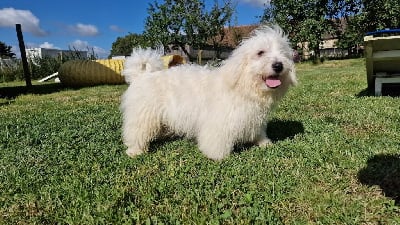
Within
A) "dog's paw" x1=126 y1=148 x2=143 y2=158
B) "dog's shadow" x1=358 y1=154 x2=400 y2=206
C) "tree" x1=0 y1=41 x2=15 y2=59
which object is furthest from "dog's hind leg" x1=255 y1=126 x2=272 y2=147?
"tree" x1=0 y1=41 x2=15 y2=59

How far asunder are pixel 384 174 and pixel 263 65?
1.48m

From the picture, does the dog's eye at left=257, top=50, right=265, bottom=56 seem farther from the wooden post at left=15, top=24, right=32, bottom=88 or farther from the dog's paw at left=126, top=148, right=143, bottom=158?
the wooden post at left=15, top=24, right=32, bottom=88

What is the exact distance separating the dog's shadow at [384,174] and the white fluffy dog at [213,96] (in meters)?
1.13

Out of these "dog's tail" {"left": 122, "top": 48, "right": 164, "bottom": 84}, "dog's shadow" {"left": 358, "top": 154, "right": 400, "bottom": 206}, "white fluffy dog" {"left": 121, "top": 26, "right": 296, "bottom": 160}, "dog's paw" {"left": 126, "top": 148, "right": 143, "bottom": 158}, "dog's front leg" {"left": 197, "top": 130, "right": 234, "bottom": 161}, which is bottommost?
"dog's shadow" {"left": 358, "top": 154, "right": 400, "bottom": 206}

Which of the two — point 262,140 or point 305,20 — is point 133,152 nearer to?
point 262,140

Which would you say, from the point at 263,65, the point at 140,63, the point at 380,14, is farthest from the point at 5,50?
the point at 263,65

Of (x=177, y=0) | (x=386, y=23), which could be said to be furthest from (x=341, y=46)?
(x=177, y=0)

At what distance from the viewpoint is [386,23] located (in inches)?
983

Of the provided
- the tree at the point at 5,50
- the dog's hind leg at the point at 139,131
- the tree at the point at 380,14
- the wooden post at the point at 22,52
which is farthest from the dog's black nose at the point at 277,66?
the tree at the point at 5,50

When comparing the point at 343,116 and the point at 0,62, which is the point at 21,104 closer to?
the point at 343,116

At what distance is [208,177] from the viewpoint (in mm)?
3354

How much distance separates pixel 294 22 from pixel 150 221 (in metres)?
27.0

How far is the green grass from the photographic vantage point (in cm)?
270

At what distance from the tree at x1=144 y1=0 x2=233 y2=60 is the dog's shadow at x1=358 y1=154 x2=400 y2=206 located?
25725mm
